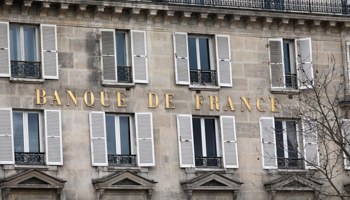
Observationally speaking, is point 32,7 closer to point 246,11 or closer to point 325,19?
point 246,11

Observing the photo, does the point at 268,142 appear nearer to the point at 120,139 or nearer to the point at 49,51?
the point at 120,139

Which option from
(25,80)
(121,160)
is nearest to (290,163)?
(121,160)

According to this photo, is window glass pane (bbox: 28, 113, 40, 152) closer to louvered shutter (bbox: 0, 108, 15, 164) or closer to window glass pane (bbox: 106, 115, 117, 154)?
louvered shutter (bbox: 0, 108, 15, 164)

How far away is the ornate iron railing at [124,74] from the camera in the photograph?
106 feet

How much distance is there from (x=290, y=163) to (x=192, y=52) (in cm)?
544

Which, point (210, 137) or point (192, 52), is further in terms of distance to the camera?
point (192, 52)

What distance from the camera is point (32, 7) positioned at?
103 feet

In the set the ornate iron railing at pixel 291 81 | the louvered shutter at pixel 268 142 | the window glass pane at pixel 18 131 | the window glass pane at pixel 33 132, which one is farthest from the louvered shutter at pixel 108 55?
the ornate iron railing at pixel 291 81

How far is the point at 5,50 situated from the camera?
3067 cm

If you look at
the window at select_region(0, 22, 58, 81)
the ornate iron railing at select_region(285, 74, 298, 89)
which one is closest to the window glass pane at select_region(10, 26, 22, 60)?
the window at select_region(0, 22, 58, 81)

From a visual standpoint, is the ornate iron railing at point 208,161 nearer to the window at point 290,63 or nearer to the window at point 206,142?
the window at point 206,142

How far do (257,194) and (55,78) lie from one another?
8382 mm

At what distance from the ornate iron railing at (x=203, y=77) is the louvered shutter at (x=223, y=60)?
0.28m

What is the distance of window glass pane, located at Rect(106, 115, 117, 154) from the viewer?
31.7 m
